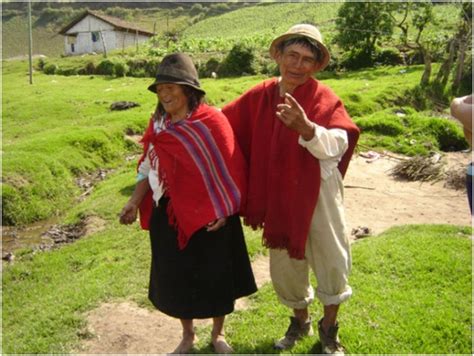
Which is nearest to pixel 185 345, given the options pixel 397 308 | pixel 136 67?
pixel 397 308

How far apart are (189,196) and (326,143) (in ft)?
3.02

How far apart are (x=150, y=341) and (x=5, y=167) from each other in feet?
20.6

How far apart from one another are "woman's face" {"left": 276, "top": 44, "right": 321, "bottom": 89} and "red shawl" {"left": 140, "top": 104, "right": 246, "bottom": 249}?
0.50 m

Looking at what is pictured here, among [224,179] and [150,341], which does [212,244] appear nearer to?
[224,179]

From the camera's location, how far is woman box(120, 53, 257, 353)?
3.15m

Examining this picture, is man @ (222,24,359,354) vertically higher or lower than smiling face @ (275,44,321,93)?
lower

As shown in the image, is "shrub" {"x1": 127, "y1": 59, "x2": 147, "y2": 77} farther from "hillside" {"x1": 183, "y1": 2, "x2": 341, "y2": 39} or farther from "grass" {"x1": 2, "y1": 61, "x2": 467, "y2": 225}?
"hillside" {"x1": 183, "y1": 2, "x2": 341, "y2": 39}

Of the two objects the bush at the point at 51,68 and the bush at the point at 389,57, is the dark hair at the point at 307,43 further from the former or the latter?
the bush at the point at 51,68

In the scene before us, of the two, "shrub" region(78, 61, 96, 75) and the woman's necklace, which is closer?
the woman's necklace

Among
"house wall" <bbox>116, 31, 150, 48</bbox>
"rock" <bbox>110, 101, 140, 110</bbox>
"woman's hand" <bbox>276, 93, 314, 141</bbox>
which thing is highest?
"house wall" <bbox>116, 31, 150, 48</bbox>

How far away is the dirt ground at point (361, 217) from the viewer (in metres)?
3.92

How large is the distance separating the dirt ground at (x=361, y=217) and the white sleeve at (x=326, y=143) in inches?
76.5

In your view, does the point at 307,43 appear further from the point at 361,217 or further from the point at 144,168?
the point at 361,217

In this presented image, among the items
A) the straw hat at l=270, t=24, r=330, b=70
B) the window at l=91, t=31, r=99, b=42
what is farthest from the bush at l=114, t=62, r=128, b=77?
the straw hat at l=270, t=24, r=330, b=70
